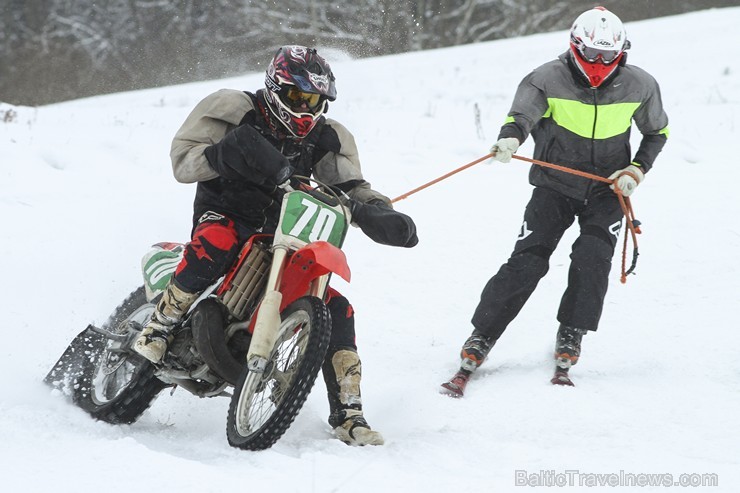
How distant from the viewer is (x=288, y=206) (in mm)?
4113

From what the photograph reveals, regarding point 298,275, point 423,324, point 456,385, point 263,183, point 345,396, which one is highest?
point 263,183

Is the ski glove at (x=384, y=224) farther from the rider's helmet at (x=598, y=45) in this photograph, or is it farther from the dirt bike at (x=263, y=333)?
the rider's helmet at (x=598, y=45)

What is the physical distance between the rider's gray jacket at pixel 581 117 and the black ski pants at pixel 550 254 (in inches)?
4.1

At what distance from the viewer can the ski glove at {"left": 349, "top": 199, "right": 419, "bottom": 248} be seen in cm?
427

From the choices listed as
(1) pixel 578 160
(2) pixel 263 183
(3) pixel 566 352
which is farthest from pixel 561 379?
(2) pixel 263 183

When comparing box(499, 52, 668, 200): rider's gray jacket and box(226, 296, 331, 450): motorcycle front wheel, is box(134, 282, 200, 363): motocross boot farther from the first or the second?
box(499, 52, 668, 200): rider's gray jacket

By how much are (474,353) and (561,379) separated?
534 millimetres

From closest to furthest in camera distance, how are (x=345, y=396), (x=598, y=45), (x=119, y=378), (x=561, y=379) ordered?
1. (x=345, y=396)
2. (x=119, y=378)
3. (x=561, y=379)
4. (x=598, y=45)

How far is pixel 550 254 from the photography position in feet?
18.1

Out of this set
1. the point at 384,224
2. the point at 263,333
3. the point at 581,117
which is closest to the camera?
the point at 263,333

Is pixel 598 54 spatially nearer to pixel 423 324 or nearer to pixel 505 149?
pixel 505 149

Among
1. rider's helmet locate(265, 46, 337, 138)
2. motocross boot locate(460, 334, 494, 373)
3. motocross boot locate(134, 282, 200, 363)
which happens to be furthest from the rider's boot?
motocross boot locate(134, 282, 200, 363)

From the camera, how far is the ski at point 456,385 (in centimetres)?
520

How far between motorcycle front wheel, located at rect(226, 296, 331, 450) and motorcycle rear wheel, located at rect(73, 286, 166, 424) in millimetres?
710
